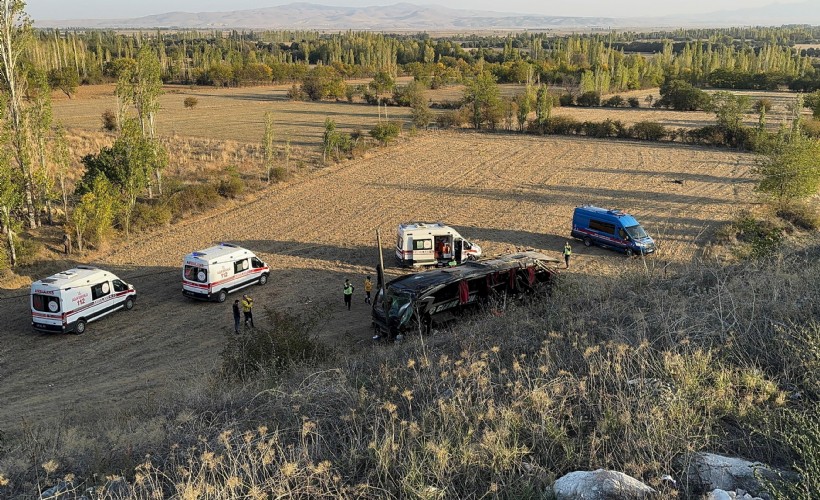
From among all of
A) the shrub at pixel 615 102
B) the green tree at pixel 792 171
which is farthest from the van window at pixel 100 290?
the shrub at pixel 615 102

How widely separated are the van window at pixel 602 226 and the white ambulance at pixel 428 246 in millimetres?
5191

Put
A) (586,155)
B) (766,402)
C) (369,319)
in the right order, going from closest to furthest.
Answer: (766,402) → (369,319) → (586,155)

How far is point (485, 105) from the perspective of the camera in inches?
1988

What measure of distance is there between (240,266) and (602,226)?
12910 mm

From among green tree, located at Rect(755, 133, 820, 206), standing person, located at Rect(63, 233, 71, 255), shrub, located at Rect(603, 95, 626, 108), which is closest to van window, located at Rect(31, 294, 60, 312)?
standing person, located at Rect(63, 233, 71, 255)

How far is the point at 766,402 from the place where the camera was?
18.9ft

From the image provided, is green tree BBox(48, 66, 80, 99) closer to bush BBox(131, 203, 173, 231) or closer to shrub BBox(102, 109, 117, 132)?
shrub BBox(102, 109, 117, 132)

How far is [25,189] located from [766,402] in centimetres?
2537

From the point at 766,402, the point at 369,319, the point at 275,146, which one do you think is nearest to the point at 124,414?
the point at 369,319

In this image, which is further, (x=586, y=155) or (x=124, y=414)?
(x=586, y=155)

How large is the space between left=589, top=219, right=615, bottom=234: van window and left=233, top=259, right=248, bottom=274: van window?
41.2 ft

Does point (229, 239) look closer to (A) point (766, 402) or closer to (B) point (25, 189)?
(B) point (25, 189)

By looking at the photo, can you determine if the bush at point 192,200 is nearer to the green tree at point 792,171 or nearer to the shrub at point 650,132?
the green tree at point 792,171

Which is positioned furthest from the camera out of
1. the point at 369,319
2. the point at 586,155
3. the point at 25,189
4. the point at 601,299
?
the point at 586,155
